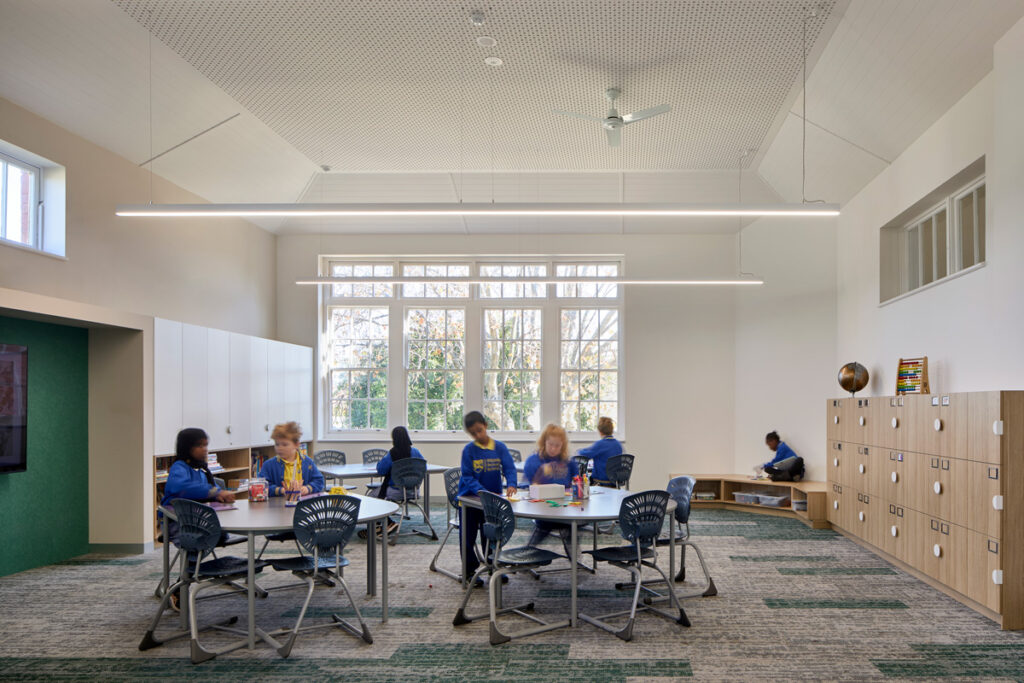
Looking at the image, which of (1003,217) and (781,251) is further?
(781,251)

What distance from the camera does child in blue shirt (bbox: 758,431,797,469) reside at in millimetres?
10156

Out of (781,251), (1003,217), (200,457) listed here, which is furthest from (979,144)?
(200,457)

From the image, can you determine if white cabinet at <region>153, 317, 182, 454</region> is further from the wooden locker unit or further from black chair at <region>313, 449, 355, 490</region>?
the wooden locker unit

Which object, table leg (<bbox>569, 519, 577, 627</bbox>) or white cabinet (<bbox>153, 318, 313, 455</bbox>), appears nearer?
table leg (<bbox>569, 519, 577, 627</bbox>)

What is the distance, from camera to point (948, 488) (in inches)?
226

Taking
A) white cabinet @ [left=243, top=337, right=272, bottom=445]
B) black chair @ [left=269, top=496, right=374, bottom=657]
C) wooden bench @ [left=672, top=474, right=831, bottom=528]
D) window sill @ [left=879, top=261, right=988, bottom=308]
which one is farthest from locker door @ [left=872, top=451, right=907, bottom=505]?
white cabinet @ [left=243, top=337, right=272, bottom=445]

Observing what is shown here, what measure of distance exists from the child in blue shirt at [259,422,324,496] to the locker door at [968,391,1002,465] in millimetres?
4813

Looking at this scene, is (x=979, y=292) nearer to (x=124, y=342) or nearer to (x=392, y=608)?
(x=392, y=608)

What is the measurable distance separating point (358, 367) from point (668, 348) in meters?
4.80

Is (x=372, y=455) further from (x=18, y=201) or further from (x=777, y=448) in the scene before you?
(x=777, y=448)

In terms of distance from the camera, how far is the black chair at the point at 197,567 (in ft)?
15.0

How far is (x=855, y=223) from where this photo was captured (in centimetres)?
903

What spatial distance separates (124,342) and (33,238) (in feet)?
4.06

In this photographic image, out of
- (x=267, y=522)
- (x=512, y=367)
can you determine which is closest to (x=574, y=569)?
(x=267, y=522)
